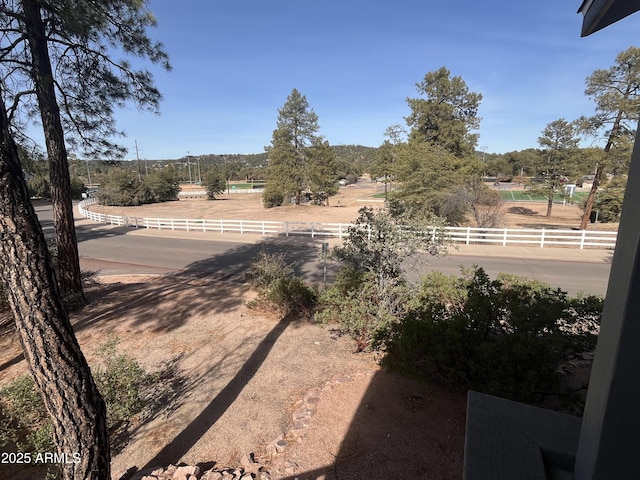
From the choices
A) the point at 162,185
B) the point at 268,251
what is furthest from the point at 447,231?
the point at 162,185

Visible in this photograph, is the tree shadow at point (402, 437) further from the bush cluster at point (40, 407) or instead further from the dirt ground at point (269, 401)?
the bush cluster at point (40, 407)

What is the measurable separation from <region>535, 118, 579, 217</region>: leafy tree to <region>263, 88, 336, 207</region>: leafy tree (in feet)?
66.6

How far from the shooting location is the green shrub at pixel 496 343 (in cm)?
362

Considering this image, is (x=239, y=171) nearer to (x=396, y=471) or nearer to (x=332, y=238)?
(x=332, y=238)

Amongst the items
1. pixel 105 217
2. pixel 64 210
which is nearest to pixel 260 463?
pixel 64 210

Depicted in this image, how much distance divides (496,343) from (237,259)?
11.2 meters

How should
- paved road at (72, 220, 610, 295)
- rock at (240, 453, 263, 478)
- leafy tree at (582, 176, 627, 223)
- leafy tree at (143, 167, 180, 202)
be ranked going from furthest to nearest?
1. leafy tree at (143, 167, 180, 202)
2. leafy tree at (582, 176, 627, 223)
3. paved road at (72, 220, 610, 295)
4. rock at (240, 453, 263, 478)

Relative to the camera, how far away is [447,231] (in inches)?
584

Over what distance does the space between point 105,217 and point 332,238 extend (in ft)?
64.5

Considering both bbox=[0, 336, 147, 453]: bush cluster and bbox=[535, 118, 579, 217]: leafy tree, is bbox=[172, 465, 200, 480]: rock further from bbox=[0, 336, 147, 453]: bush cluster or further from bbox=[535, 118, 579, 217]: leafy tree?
bbox=[535, 118, 579, 217]: leafy tree

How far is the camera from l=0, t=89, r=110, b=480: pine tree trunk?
8.75ft

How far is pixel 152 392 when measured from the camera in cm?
509

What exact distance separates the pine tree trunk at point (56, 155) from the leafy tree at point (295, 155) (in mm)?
28185

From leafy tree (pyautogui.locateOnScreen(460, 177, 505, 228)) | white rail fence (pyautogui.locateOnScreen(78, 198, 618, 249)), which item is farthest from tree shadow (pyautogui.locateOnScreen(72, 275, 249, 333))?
leafy tree (pyautogui.locateOnScreen(460, 177, 505, 228))
